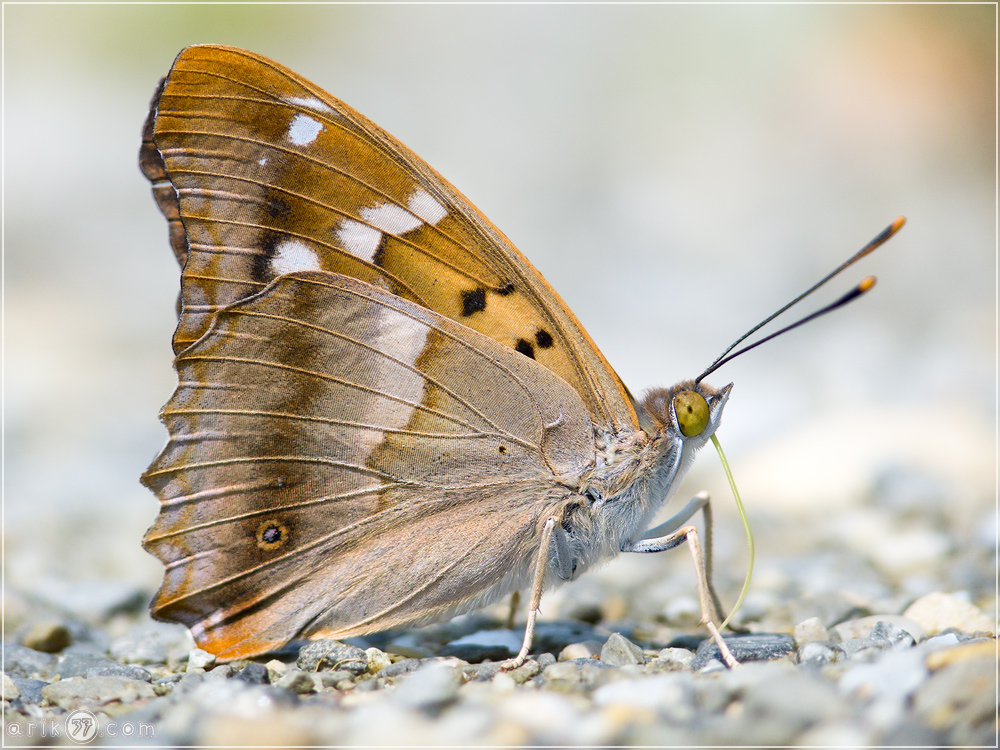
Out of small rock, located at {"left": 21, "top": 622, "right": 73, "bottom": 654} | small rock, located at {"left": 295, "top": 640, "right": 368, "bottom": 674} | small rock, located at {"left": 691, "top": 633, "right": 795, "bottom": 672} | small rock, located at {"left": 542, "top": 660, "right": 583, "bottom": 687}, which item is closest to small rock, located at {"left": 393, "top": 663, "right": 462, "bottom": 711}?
small rock, located at {"left": 542, "top": 660, "right": 583, "bottom": 687}

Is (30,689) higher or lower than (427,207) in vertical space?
lower

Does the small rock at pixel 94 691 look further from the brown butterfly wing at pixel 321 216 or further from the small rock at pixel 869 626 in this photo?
the small rock at pixel 869 626

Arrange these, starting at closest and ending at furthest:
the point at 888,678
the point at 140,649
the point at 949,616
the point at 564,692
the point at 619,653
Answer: the point at 888,678 → the point at 564,692 → the point at 619,653 → the point at 949,616 → the point at 140,649

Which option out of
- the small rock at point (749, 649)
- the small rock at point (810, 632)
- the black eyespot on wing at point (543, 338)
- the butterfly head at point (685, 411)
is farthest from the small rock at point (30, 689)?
the small rock at point (810, 632)

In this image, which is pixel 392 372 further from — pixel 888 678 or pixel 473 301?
pixel 888 678

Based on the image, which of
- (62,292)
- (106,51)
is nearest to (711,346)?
(62,292)

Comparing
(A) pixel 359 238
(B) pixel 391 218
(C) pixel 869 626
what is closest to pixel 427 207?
(B) pixel 391 218

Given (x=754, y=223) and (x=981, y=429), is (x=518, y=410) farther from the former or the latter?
(x=754, y=223)

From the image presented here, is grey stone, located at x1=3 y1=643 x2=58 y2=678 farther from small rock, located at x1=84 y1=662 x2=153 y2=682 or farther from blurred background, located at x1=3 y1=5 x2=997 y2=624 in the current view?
blurred background, located at x1=3 y1=5 x2=997 y2=624
